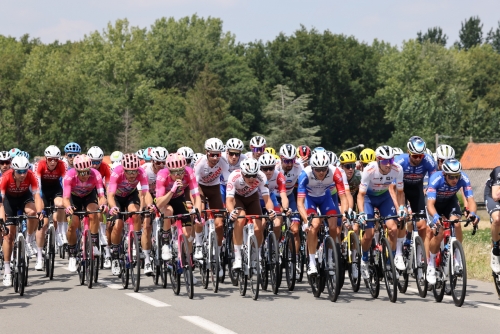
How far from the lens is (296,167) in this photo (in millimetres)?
16125

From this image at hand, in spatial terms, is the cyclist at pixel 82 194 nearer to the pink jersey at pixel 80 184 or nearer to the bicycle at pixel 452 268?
the pink jersey at pixel 80 184

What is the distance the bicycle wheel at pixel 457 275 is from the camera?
465 inches

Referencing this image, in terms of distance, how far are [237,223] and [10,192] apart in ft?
11.9

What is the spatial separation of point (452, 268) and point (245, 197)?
3.55m

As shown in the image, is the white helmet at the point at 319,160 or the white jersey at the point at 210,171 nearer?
Result: the white helmet at the point at 319,160

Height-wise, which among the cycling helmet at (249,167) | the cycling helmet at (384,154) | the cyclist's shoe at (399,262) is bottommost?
the cyclist's shoe at (399,262)

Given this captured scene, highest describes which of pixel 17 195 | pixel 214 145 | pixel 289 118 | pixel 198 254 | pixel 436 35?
pixel 436 35

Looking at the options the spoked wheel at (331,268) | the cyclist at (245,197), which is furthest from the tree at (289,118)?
the spoked wheel at (331,268)

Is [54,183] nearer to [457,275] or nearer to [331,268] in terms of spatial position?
[331,268]

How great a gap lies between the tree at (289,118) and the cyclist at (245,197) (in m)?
72.3

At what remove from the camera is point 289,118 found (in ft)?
288

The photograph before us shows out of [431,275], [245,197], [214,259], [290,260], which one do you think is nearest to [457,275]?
[431,275]

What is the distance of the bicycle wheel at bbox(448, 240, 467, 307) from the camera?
11805 mm

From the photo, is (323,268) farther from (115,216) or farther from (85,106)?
(85,106)
